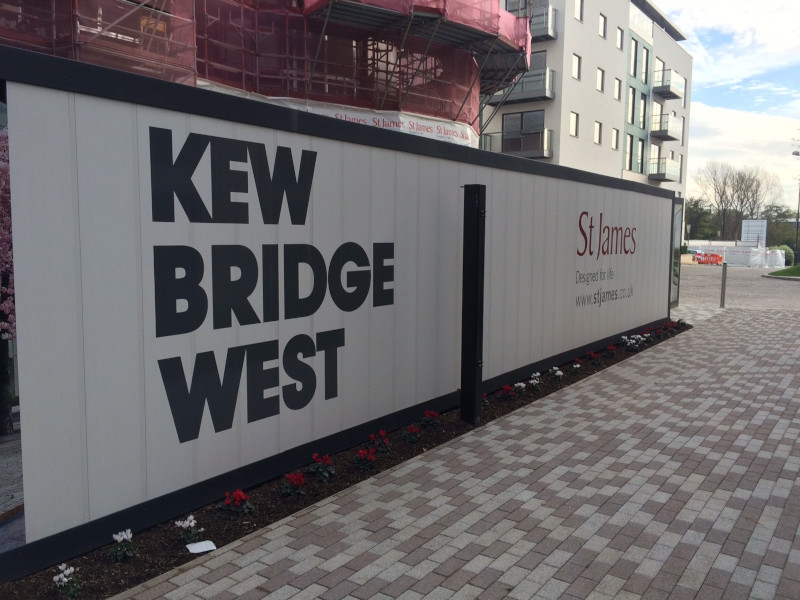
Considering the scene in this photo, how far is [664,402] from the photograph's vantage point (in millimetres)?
7398

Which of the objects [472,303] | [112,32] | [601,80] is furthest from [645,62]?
[472,303]

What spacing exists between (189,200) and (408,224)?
2340 millimetres

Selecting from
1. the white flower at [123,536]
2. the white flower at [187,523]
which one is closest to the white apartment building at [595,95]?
the white flower at [187,523]

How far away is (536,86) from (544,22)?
128 inches

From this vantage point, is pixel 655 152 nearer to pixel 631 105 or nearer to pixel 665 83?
pixel 665 83

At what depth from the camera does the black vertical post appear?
20.5 feet

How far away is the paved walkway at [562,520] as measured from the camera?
3514 mm

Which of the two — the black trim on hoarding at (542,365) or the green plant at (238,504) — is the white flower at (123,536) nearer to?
the green plant at (238,504)

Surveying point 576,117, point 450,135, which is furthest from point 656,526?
point 576,117

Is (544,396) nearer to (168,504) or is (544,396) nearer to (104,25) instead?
(168,504)

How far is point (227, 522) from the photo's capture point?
4203 millimetres

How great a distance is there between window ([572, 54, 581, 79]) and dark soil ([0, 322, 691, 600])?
3397cm

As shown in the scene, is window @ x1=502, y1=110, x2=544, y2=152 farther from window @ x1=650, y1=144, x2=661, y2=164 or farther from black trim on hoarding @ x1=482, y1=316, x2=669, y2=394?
black trim on hoarding @ x1=482, y1=316, x2=669, y2=394

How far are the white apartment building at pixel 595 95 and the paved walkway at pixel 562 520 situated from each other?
25.5 m
